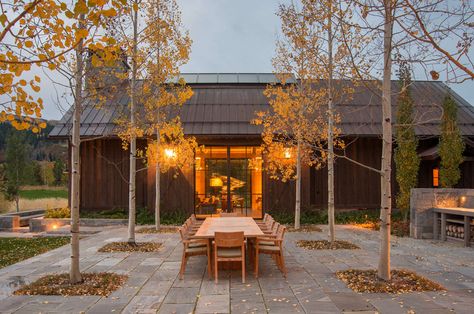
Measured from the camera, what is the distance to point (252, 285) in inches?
261

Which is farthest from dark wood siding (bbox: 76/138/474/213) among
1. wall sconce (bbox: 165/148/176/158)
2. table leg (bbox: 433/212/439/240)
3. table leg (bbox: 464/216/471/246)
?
table leg (bbox: 464/216/471/246)

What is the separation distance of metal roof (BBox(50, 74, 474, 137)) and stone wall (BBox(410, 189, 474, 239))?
4.11 meters

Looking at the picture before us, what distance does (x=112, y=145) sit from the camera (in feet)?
52.4

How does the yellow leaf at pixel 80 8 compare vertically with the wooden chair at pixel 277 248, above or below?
above

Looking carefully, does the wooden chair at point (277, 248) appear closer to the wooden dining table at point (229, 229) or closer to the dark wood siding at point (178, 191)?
the wooden dining table at point (229, 229)

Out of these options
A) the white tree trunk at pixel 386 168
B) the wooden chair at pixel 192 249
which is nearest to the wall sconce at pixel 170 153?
the wooden chair at pixel 192 249

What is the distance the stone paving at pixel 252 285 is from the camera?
550 centimetres

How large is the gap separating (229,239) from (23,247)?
6.99 metres

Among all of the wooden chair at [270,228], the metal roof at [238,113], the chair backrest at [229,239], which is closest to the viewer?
the chair backrest at [229,239]

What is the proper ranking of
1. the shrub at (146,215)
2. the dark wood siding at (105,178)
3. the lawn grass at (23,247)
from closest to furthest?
the lawn grass at (23,247)
the shrub at (146,215)
the dark wood siding at (105,178)

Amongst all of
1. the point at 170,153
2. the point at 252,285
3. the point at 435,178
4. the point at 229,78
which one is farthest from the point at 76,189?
the point at 435,178

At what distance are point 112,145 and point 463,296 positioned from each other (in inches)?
523

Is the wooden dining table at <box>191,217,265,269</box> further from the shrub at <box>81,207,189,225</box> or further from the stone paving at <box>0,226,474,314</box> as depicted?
the shrub at <box>81,207,189,225</box>

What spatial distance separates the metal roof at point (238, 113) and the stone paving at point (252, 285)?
20.8ft
